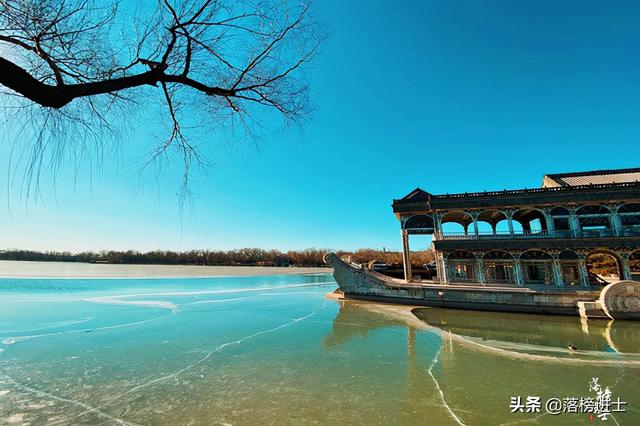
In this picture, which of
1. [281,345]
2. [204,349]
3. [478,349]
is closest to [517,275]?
[478,349]

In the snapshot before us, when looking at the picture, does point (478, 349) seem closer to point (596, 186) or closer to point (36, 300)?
point (596, 186)

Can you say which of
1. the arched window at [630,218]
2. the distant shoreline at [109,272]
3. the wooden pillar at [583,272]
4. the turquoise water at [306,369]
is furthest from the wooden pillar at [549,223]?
the distant shoreline at [109,272]

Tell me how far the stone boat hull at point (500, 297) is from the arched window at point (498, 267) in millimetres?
2099

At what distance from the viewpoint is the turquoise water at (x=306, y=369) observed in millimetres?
5547

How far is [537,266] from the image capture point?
19438 millimetres

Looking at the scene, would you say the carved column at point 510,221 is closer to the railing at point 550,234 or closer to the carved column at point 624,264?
the railing at point 550,234

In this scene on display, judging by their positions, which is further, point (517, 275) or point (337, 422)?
point (517, 275)

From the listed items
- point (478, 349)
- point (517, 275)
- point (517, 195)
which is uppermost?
point (517, 195)

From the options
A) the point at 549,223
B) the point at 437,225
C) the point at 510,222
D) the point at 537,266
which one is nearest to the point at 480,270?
the point at 510,222

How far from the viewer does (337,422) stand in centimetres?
518

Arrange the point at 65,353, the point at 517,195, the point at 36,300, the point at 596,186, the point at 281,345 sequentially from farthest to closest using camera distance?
the point at 36,300 → the point at 517,195 → the point at 596,186 → the point at 281,345 → the point at 65,353

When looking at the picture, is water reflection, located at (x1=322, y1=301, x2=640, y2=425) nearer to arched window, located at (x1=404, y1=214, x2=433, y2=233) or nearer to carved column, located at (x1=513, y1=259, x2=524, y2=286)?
carved column, located at (x1=513, y1=259, x2=524, y2=286)

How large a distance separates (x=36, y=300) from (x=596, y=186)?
136 feet

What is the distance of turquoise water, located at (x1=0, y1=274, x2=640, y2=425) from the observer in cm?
555
